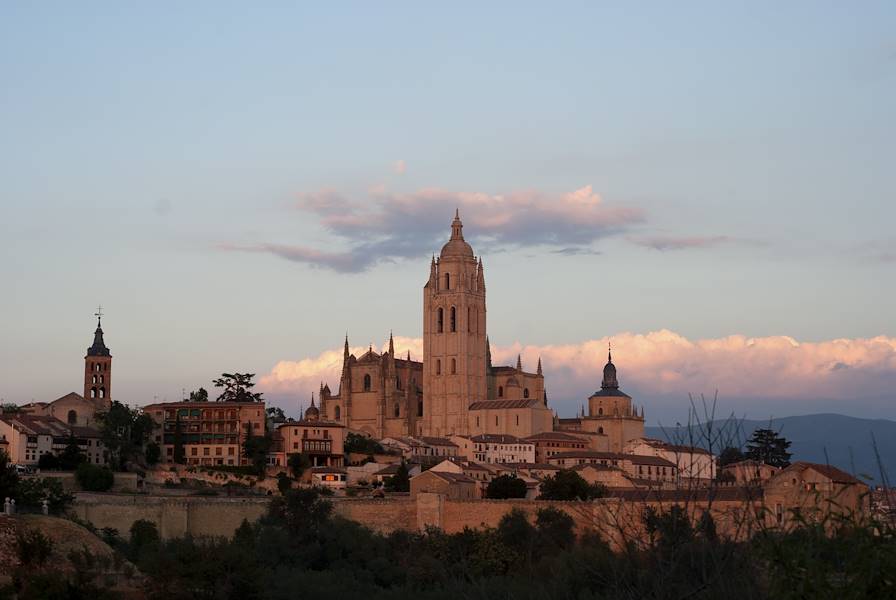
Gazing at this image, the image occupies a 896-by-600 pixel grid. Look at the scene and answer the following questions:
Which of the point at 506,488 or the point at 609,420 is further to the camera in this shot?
the point at 609,420

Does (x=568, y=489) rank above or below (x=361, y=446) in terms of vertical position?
below

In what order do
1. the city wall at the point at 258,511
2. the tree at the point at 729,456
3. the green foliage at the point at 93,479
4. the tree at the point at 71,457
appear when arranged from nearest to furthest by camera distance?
the tree at the point at 729,456 < the city wall at the point at 258,511 < the green foliage at the point at 93,479 < the tree at the point at 71,457

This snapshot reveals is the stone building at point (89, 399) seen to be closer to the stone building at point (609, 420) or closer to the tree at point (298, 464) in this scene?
the tree at point (298, 464)

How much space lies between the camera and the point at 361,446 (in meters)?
97.6

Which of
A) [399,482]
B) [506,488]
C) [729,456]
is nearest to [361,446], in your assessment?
[399,482]

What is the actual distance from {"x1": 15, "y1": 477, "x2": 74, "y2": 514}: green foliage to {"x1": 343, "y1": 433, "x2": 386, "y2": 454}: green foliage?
30489mm

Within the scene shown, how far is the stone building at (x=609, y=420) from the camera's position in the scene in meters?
112

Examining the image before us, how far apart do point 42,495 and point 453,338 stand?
57986 millimetres

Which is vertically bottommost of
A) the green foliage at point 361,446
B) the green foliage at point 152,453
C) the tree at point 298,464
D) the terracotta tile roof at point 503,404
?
the tree at point 298,464

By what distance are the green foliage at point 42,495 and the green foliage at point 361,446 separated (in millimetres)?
30489

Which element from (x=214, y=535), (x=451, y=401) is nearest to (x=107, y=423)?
(x=214, y=535)

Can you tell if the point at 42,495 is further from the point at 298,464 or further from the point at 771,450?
the point at 771,450

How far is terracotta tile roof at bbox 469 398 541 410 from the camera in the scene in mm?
109312

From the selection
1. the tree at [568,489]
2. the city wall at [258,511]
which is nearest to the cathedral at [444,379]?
the tree at [568,489]
